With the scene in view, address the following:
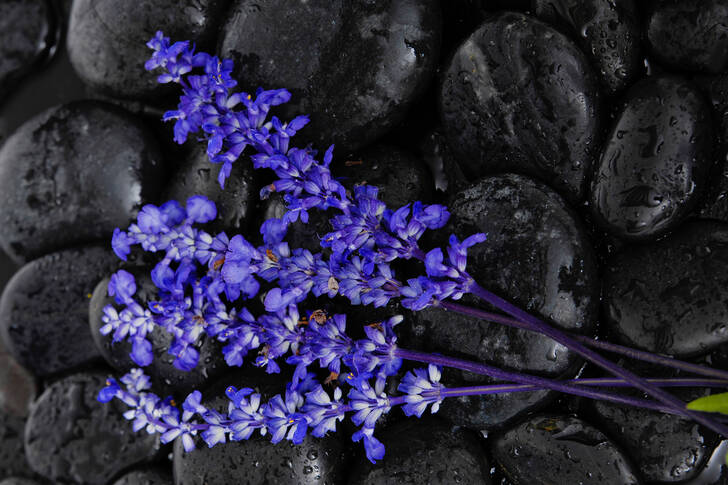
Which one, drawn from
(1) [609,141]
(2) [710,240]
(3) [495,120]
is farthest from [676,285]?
(3) [495,120]

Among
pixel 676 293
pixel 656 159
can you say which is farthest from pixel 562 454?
pixel 656 159

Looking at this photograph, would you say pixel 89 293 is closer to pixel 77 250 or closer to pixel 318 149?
pixel 77 250

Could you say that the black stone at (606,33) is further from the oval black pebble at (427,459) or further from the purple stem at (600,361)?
the oval black pebble at (427,459)

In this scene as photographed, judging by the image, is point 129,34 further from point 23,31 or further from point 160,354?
point 160,354

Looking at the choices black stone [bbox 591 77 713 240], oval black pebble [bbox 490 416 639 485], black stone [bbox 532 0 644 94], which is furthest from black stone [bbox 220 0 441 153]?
oval black pebble [bbox 490 416 639 485]

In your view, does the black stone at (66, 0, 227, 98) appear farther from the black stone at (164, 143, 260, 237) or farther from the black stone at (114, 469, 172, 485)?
the black stone at (114, 469, 172, 485)

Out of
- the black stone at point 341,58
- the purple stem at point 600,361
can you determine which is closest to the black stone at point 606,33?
the black stone at point 341,58
